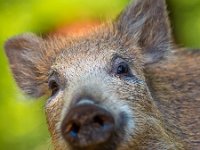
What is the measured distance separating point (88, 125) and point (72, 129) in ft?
0.60

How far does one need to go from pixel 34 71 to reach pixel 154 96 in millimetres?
1276

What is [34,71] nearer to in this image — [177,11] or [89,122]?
[89,122]

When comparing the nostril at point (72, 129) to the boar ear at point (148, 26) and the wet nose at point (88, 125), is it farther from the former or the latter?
the boar ear at point (148, 26)

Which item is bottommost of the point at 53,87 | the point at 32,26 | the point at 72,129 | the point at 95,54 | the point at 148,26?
the point at 72,129

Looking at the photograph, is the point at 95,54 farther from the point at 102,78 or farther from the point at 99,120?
the point at 99,120

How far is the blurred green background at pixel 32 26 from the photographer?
10.9m

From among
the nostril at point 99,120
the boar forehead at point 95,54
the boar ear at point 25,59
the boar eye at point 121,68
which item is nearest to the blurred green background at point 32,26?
the boar ear at point 25,59

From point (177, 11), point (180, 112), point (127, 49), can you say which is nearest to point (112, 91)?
point (127, 49)

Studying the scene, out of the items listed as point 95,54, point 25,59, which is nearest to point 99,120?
point 95,54

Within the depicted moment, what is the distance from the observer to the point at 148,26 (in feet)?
23.6

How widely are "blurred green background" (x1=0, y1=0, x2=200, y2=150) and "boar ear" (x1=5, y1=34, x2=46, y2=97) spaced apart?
324 cm

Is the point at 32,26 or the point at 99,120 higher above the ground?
the point at 32,26

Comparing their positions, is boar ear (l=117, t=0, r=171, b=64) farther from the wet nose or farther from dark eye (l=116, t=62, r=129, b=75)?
the wet nose

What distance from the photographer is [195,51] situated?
332 inches
